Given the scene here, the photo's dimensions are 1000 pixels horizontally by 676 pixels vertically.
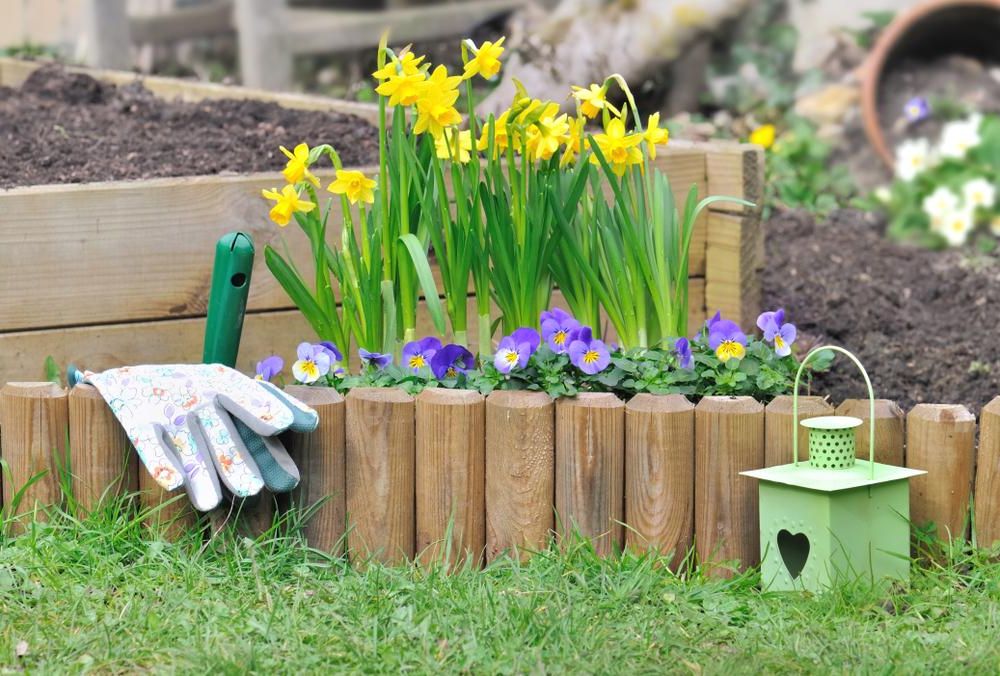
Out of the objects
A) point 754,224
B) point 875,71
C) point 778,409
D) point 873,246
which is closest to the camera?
point 778,409

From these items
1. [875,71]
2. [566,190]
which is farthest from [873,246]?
[566,190]

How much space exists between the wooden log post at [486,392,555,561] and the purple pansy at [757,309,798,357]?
1.41 feet

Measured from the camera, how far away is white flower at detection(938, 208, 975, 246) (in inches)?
164

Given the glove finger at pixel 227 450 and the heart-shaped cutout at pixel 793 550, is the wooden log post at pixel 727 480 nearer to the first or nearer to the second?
the heart-shaped cutout at pixel 793 550

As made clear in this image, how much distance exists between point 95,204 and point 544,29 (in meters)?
3.06

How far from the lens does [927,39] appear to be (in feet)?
17.1

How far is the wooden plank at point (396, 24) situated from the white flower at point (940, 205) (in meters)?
2.53

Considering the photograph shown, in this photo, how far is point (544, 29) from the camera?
536 centimetres

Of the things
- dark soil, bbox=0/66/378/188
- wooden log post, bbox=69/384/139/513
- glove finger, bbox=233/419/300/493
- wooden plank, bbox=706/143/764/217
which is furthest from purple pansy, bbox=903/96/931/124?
wooden log post, bbox=69/384/139/513

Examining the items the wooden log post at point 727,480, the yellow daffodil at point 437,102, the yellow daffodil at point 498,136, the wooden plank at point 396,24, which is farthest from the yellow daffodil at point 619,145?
the wooden plank at point 396,24

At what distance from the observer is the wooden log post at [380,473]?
2.27 m

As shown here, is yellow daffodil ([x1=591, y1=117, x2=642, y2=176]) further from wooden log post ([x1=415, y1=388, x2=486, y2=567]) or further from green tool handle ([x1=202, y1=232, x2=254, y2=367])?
green tool handle ([x1=202, y1=232, x2=254, y2=367])

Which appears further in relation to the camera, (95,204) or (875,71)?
(875,71)

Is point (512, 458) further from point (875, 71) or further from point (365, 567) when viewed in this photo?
point (875, 71)
